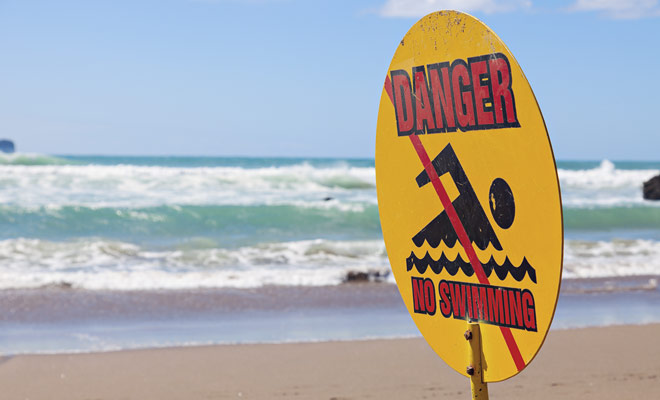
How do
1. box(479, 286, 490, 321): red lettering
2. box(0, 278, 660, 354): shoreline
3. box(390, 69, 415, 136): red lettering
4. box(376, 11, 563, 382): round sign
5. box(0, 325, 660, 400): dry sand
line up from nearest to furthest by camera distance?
box(376, 11, 563, 382): round sign < box(479, 286, 490, 321): red lettering < box(390, 69, 415, 136): red lettering < box(0, 325, 660, 400): dry sand < box(0, 278, 660, 354): shoreline

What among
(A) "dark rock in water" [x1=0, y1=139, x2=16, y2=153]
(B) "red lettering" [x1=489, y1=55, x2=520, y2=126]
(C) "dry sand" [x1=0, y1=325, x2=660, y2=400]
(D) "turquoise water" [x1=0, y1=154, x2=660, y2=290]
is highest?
(A) "dark rock in water" [x1=0, y1=139, x2=16, y2=153]

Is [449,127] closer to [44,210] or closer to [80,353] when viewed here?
[80,353]

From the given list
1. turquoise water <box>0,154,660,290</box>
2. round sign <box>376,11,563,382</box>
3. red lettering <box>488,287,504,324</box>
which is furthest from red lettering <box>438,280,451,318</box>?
turquoise water <box>0,154,660,290</box>

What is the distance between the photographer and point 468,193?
1.42m

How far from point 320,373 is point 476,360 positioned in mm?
3511

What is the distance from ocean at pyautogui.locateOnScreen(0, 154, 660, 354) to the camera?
6520 mm

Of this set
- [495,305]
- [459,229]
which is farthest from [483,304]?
[459,229]

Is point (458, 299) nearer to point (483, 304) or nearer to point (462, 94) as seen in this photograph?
point (483, 304)

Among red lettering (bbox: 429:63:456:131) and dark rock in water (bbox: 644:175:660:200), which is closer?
red lettering (bbox: 429:63:456:131)

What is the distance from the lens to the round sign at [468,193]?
1309 millimetres

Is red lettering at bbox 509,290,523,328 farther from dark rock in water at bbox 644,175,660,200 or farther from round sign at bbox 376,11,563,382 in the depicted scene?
dark rock in water at bbox 644,175,660,200

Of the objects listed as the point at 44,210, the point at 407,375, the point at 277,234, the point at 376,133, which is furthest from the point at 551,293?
the point at 44,210

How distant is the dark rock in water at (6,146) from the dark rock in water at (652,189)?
71.9 metres

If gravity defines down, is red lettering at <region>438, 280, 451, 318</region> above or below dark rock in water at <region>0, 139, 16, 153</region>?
below
